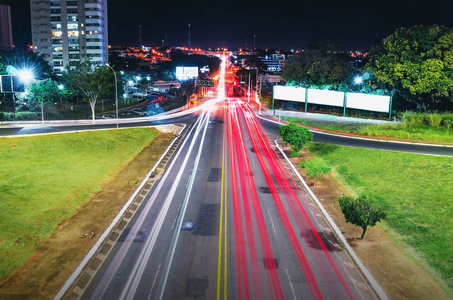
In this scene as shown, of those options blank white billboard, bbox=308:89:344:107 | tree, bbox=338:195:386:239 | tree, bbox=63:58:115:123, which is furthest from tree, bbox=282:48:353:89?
tree, bbox=338:195:386:239

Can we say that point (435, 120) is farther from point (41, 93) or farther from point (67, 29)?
point (67, 29)

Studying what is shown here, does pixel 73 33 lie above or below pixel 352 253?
above

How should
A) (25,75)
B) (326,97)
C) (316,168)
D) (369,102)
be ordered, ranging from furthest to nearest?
(326,97) → (369,102) → (25,75) → (316,168)

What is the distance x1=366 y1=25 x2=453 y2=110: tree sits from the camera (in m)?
48.9

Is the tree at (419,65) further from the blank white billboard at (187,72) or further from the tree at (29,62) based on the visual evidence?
the blank white billboard at (187,72)

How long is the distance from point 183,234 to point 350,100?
44322mm

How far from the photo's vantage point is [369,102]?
177 feet

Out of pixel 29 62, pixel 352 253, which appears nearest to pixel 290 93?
pixel 352 253

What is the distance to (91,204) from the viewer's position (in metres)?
23.5

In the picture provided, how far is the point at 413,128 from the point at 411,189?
20907 mm

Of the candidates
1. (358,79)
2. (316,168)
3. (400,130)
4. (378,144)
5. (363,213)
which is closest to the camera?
(363,213)

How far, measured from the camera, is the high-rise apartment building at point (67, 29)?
111 m

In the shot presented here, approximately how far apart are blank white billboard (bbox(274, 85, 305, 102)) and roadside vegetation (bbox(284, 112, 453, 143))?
13.9 m

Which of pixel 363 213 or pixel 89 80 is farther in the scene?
pixel 89 80
